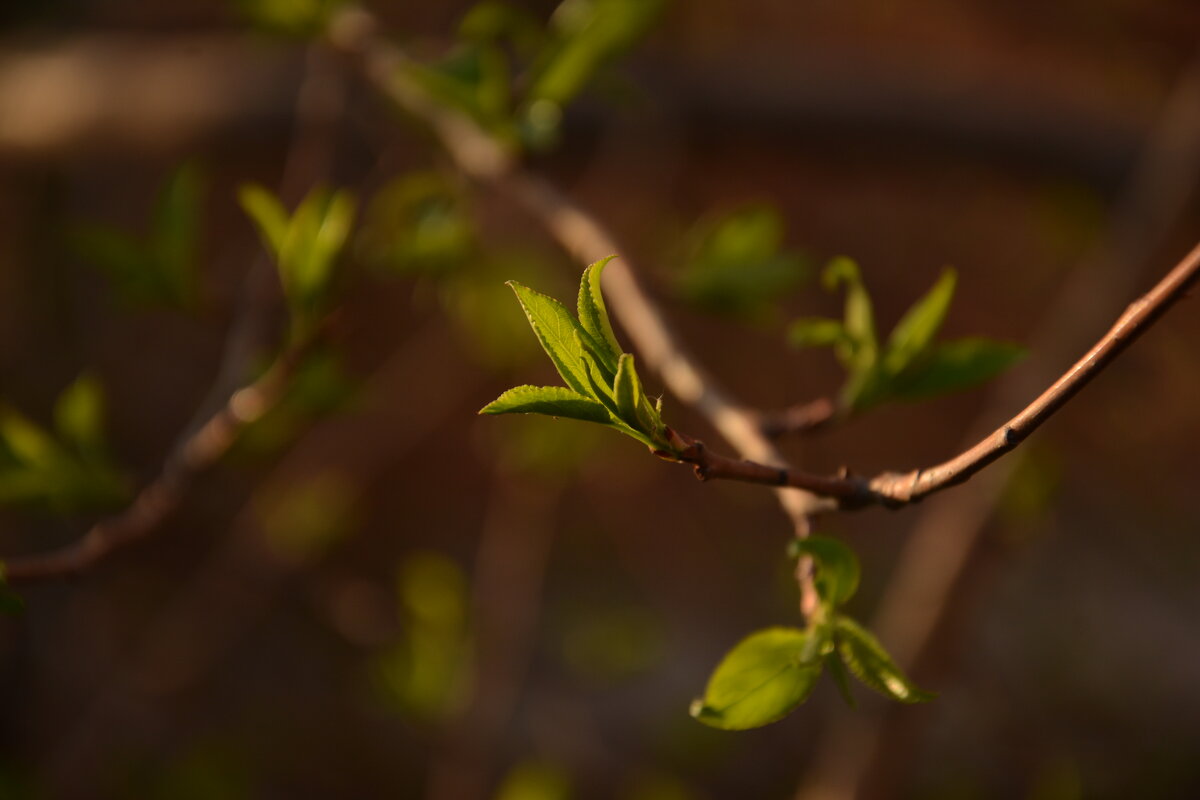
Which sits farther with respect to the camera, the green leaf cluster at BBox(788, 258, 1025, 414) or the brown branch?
the green leaf cluster at BBox(788, 258, 1025, 414)

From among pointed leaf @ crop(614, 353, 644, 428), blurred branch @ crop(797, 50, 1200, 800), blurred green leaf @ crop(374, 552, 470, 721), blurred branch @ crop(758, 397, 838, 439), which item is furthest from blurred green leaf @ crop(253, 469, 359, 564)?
pointed leaf @ crop(614, 353, 644, 428)

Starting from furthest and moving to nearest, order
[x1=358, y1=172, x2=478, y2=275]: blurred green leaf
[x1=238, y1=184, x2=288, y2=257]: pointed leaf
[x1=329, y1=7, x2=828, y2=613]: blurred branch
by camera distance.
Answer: [x1=358, y1=172, x2=478, y2=275]: blurred green leaf, [x1=238, y1=184, x2=288, y2=257]: pointed leaf, [x1=329, y1=7, x2=828, y2=613]: blurred branch

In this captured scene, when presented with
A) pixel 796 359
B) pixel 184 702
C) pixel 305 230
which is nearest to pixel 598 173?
pixel 796 359

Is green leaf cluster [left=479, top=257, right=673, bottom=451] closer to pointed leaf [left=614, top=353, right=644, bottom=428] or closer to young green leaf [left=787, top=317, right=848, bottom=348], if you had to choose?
pointed leaf [left=614, top=353, right=644, bottom=428]

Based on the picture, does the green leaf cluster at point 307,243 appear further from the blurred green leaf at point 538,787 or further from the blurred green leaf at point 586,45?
the blurred green leaf at point 538,787

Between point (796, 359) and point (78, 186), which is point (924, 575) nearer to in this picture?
point (796, 359)

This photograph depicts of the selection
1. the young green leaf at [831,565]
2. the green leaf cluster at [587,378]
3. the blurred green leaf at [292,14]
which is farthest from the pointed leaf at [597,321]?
the blurred green leaf at [292,14]

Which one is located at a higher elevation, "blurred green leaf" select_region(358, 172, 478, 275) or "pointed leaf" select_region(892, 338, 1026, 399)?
"pointed leaf" select_region(892, 338, 1026, 399)
